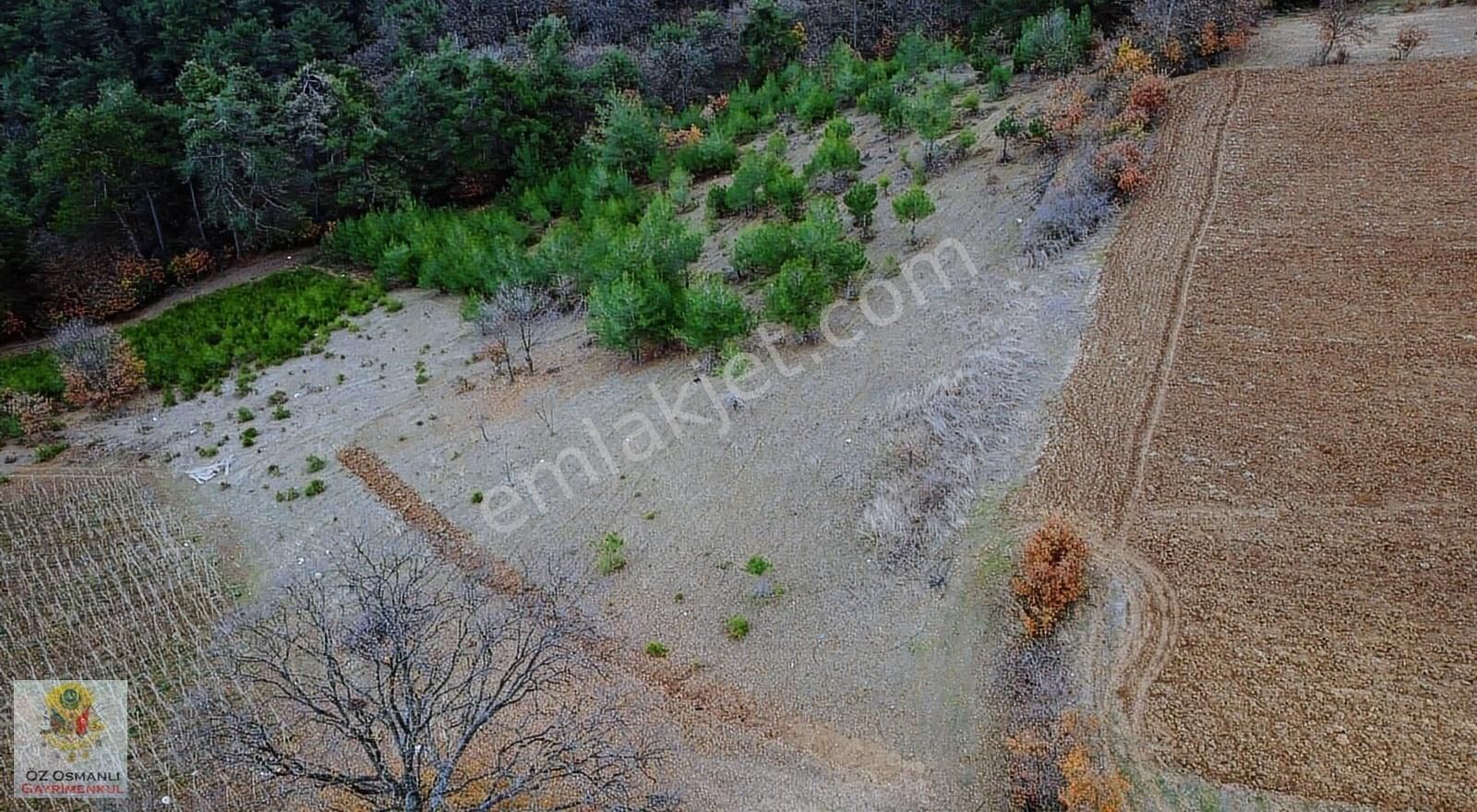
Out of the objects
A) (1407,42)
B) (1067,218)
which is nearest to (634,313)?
(1067,218)

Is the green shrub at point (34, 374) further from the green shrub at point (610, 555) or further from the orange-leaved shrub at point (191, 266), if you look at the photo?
the green shrub at point (610, 555)

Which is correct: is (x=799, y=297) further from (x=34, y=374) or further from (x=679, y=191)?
(x=34, y=374)

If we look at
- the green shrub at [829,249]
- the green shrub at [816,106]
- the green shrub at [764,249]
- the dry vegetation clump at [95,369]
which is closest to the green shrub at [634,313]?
the green shrub at [764,249]

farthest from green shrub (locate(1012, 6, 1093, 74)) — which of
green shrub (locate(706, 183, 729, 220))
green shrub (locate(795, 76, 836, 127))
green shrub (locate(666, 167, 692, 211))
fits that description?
green shrub (locate(666, 167, 692, 211))

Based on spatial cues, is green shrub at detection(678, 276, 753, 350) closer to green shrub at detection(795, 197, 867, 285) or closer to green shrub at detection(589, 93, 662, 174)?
green shrub at detection(795, 197, 867, 285)

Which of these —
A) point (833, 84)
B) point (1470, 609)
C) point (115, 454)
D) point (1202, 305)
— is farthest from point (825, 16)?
point (1470, 609)
